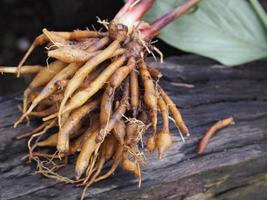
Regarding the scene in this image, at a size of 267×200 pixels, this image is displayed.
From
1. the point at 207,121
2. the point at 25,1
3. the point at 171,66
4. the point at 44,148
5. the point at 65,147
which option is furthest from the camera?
the point at 25,1

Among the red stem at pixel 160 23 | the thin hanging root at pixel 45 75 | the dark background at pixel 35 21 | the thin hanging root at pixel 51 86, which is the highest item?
the dark background at pixel 35 21

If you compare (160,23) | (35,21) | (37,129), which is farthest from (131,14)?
(35,21)

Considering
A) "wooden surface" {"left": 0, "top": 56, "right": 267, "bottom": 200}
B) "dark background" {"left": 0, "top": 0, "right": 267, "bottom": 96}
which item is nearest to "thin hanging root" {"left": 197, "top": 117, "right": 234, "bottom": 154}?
"wooden surface" {"left": 0, "top": 56, "right": 267, "bottom": 200}

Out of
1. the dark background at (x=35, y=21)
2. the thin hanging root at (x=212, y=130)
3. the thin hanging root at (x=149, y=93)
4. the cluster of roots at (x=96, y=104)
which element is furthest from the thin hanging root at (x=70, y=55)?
the dark background at (x=35, y=21)

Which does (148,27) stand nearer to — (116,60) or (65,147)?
(116,60)

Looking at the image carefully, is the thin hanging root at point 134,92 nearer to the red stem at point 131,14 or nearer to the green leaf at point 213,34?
the red stem at point 131,14

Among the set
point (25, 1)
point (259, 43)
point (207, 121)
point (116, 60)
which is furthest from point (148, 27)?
point (25, 1)
